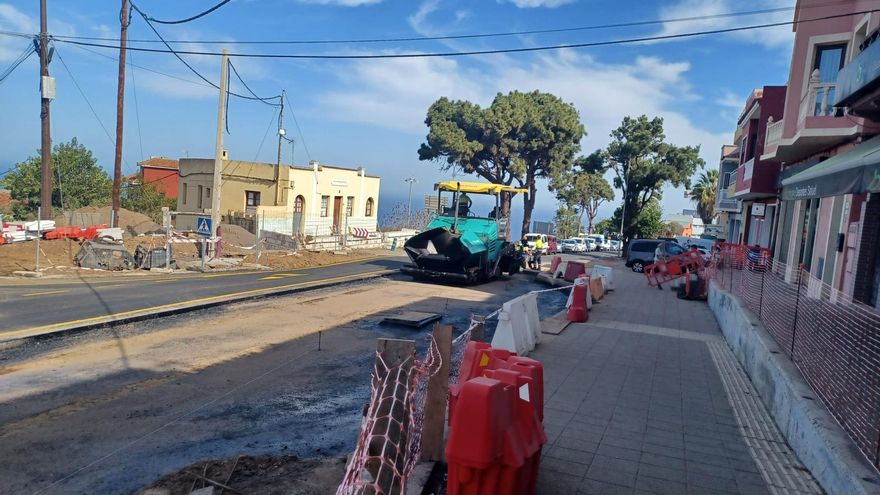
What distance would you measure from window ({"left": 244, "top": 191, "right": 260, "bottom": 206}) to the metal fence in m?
35.0

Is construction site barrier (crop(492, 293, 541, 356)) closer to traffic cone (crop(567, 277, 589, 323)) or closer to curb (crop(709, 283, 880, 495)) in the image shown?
traffic cone (crop(567, 277, 589, 323))

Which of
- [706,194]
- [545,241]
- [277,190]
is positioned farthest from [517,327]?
[706,194]

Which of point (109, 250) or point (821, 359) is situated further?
point (109, 250)

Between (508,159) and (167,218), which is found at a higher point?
(508,159)

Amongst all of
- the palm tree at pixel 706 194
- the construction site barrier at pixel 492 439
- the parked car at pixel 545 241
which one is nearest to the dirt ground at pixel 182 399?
the construction site barrier at pixel 492 439

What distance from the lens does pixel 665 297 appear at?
2019 centimetres

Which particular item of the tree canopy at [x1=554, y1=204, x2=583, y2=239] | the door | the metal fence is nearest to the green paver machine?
the metal fence

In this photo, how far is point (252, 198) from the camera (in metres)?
40.3

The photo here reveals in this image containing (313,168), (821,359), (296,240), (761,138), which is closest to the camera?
(821,359)

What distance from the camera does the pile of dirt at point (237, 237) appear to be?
29406 mm

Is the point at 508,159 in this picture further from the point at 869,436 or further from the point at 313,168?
the point at 869,436

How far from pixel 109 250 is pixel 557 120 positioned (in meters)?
38.6

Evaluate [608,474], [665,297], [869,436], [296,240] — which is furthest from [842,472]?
[296,240]

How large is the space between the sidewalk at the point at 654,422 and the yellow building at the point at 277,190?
26.4 m
